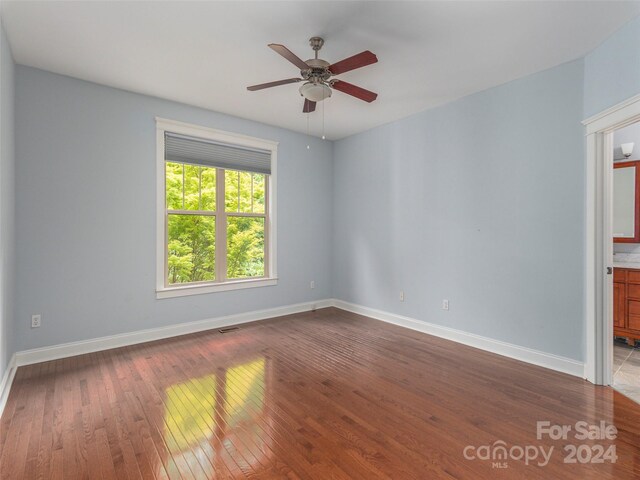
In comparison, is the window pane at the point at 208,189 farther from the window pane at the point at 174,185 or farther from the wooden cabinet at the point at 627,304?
the wooden cabinet at the point at 627,304

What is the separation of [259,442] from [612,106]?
3.65m

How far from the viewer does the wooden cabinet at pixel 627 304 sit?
3.59 m

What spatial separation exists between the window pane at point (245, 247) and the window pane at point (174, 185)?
2.38ft

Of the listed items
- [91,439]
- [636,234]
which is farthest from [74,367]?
[636,234]

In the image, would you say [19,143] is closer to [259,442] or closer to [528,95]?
[259,442]

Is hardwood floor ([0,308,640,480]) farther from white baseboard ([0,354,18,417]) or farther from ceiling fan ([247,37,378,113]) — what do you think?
ceiling fan ([247,37,378,113])

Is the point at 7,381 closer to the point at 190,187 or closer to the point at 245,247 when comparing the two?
the point at 190,187

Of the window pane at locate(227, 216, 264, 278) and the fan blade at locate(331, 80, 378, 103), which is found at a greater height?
the fan blade at locate(331, 80, 378, 103)

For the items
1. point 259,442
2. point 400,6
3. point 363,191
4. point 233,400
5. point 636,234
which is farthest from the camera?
point 363,191

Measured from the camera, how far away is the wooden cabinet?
359 cm

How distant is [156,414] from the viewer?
2342 millimetres

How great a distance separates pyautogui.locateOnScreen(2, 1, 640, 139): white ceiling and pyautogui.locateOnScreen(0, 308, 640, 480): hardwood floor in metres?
2.93

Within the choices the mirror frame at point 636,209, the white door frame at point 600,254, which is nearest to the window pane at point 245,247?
the white door frame at point 600,254

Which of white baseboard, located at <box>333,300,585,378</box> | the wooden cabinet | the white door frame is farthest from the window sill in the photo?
the wooden cabinet
